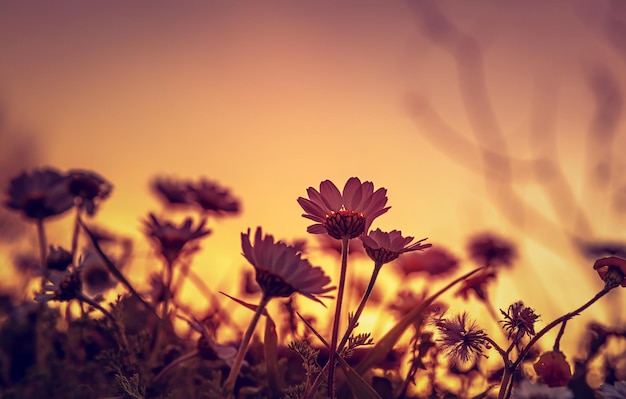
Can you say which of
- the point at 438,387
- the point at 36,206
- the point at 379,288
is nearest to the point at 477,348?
the point at 438,387

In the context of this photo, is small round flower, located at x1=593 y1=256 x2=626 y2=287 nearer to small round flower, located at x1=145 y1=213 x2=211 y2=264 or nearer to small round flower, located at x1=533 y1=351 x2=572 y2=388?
small round flower, located at x1=533 y1=351 x2=572 y2=388

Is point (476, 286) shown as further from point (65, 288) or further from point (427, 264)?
point (65, 288)

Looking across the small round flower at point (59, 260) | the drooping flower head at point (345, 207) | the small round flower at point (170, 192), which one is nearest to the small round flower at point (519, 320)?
the drooping flower head at point (345, 207)

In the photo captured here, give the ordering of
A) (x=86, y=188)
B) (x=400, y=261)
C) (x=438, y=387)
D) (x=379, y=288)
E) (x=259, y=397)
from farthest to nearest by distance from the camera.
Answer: (x=379, y=288), (x=400, y=261), (x=86, y=188), (x=438, y=387), (x=259, y=397)

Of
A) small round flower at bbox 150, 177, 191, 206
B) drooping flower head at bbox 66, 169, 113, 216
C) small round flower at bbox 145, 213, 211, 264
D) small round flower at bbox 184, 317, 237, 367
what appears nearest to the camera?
small round flower at bbox 184, 317, 237, 367

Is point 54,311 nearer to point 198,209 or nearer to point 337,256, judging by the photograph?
point 198,209

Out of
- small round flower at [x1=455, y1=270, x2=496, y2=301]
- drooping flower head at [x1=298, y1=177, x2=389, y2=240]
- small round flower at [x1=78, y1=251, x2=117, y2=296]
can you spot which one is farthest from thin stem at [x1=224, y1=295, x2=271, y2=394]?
small round flower at [x1=78, y1=251, x2=117, y2=296]

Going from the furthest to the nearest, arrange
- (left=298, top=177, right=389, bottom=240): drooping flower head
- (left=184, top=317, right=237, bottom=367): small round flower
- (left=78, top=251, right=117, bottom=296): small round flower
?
1. (left=78, top=251, right=117, bottom=296): small round flower
2. (left=184, top=317, right=237, bottom=367): small round flower
3. (left=298, top=177, right=389, bottom=240): drooping flower head
